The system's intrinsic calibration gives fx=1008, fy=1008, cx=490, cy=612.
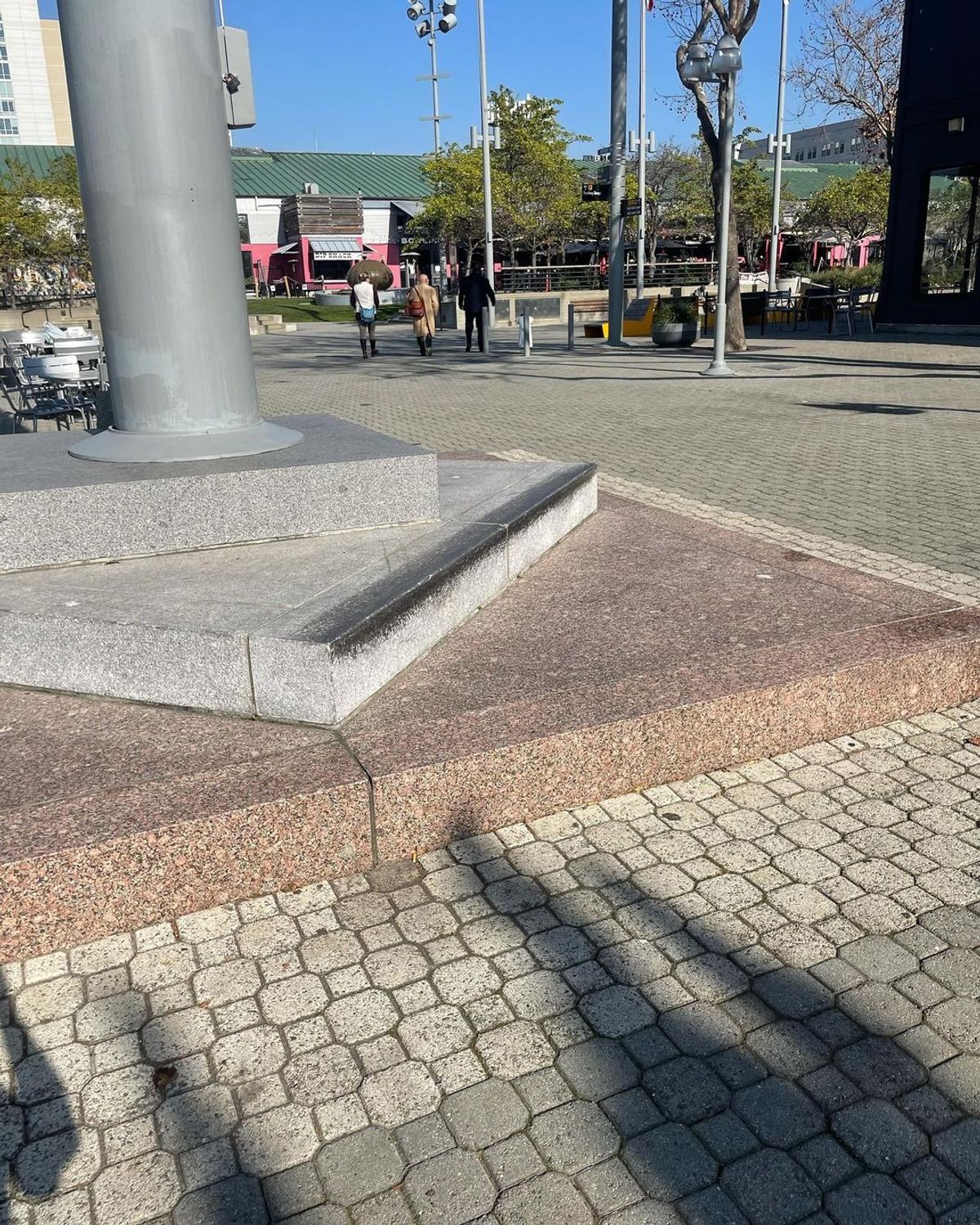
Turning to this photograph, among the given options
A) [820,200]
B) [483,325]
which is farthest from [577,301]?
[820,200]

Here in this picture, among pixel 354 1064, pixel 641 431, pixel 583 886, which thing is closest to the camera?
pixel 354 1064

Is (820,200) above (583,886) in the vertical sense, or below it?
above

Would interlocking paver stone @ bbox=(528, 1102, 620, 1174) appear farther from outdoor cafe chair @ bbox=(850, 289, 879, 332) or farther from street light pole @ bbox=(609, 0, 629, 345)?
outdoor cafe chair @ bbox=(850, 289, 879, 332)

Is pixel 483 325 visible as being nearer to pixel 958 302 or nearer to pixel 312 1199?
pixel 958 302

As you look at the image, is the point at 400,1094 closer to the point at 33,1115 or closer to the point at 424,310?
the point at 33,1115

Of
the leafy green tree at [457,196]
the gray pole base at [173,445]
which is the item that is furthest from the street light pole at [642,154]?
the gray pole base at [173,445]

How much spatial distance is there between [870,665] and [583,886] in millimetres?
1628

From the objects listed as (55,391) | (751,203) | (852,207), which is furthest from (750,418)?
(751,203)

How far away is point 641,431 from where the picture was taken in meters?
11.5

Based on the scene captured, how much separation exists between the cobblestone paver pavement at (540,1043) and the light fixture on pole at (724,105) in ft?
47.4

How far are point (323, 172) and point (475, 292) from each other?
214ft

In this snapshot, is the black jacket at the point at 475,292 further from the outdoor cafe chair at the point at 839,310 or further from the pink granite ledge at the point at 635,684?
the pink granite ledge at the point at 635,684

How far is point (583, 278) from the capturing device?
44125 mm

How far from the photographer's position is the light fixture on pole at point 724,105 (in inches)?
608
